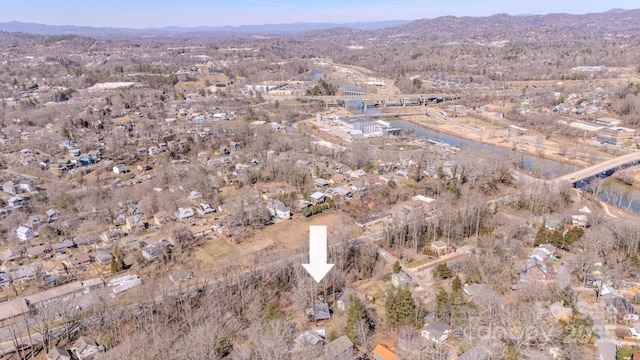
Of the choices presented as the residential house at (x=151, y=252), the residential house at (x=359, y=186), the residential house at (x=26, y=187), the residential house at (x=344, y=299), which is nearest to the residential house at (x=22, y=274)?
the residential house at (x=151, y=252)

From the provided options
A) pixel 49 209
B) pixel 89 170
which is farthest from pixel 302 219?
pixel 89 170

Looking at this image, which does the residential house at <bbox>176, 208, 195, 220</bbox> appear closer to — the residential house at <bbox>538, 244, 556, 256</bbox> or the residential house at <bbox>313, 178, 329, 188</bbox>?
the residential house at <bbox>313, 178, 329, 188</bbox>

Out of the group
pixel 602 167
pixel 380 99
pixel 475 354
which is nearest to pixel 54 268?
pixel 475 354

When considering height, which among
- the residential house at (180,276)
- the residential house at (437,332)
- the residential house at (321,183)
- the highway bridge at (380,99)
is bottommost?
the residential house at (180,276)

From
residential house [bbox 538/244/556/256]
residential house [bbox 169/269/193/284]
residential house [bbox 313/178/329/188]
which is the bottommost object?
residential house [bbox 169/269/193/284]

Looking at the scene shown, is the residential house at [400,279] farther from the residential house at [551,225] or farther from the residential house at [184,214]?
the residential house at [184,214]

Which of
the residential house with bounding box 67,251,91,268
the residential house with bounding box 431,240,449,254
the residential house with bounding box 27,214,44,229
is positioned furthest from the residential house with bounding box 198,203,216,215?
the residential house with bounding box 431,240,449,254

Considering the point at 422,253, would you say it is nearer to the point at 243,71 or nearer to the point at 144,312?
the point at 144,312
